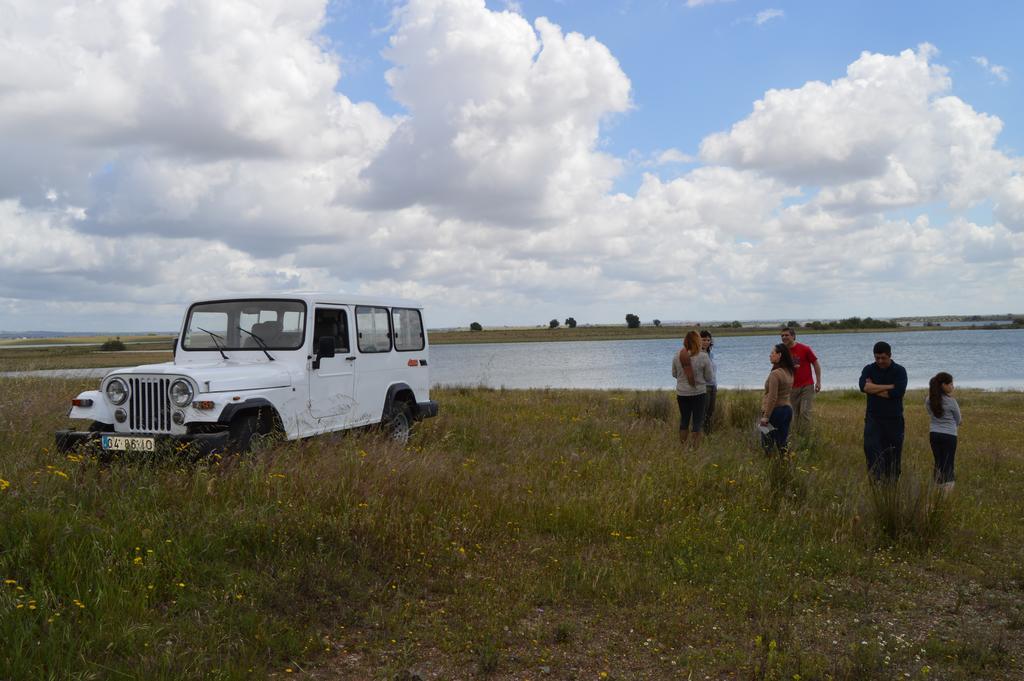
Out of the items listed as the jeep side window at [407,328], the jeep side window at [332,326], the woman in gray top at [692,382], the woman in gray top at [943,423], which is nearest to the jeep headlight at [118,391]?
the jeep side window at [332,326]

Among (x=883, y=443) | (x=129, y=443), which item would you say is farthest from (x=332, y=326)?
(x=883, y=443)

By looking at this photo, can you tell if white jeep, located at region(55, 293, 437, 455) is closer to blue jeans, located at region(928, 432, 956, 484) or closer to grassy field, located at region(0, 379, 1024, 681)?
grassy field, located at region(0, 379, 1024, 681)

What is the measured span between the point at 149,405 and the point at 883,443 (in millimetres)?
8400

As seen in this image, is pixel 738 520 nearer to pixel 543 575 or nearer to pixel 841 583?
pixel 841 583

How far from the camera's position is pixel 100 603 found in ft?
14.1

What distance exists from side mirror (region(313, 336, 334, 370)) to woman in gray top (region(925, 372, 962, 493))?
275 inches

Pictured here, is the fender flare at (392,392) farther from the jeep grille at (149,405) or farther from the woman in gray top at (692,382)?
the woman in gray top at (692,382)

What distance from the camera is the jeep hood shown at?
7.36 metres

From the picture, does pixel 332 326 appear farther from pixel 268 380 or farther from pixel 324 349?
pixel 268 380

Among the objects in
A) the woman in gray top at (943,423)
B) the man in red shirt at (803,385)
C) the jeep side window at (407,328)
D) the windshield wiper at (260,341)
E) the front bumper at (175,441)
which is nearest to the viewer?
the front bumper at (175,441)

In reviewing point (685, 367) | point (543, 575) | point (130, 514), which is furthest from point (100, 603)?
point (685, 367)

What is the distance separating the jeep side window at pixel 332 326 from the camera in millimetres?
8992

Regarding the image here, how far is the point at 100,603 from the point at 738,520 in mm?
5349

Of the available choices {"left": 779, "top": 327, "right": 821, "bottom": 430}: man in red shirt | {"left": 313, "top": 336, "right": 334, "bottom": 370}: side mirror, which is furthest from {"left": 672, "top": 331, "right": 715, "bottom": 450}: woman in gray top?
{"left": 313, "top": 336, "right": 334, "bottom": 370}: side mirror
